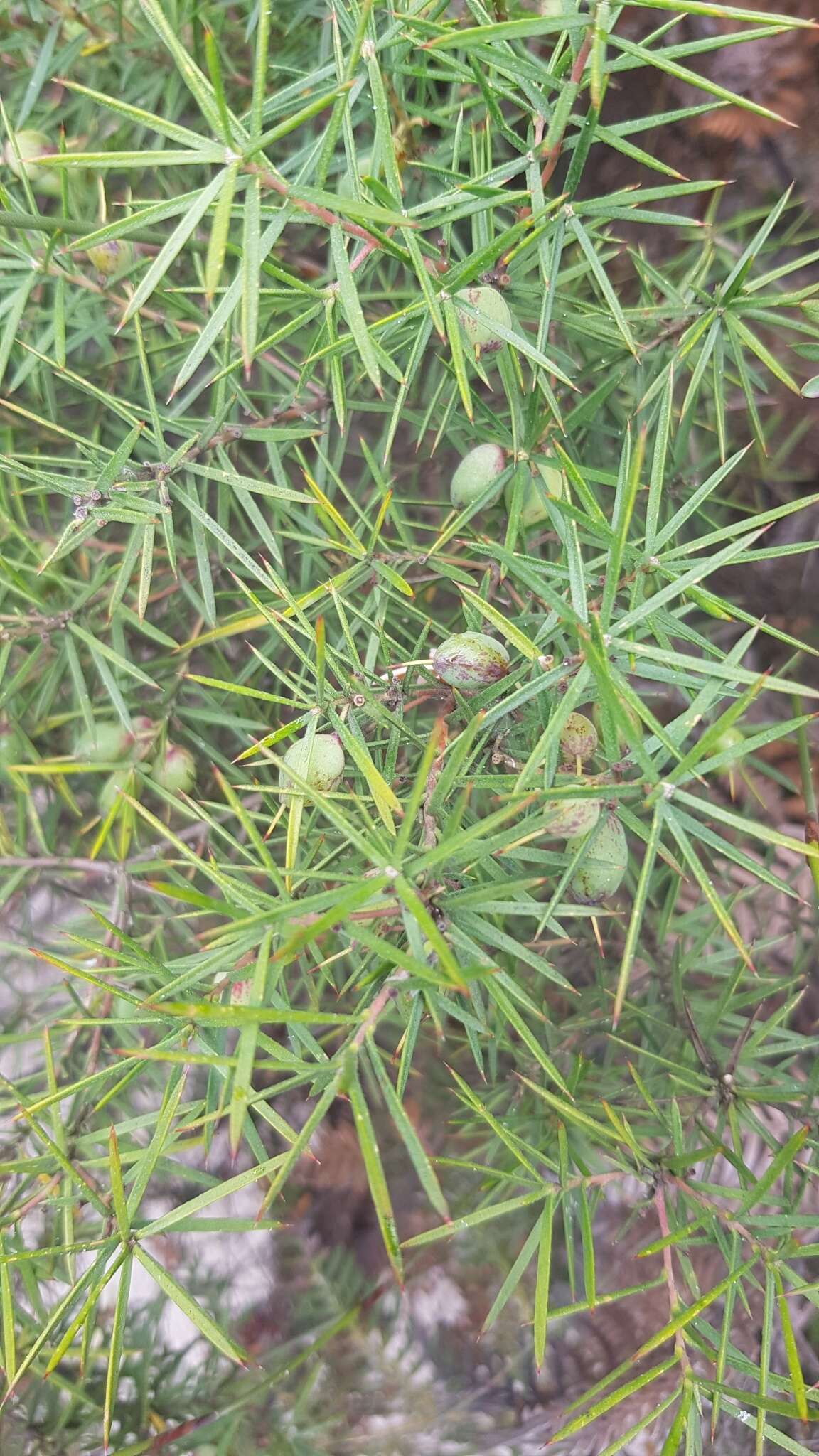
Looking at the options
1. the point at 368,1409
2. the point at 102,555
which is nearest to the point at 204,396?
the point at 102,555

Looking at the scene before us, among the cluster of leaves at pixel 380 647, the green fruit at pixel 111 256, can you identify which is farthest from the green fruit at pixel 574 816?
the green fruit at pixel 111 256

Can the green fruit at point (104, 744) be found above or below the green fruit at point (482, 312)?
below

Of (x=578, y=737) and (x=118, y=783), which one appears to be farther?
(x=118, y=783)

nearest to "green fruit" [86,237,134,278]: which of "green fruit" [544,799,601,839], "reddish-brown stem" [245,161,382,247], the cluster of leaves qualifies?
the cluster of leaves

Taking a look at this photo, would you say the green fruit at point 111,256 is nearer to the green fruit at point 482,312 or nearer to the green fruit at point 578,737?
the green fruit at point 482,312

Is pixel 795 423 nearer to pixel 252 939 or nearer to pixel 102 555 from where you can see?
pixel 102 555

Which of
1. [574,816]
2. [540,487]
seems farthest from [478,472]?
[574,816]

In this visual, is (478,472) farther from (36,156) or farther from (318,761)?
(36,156)
